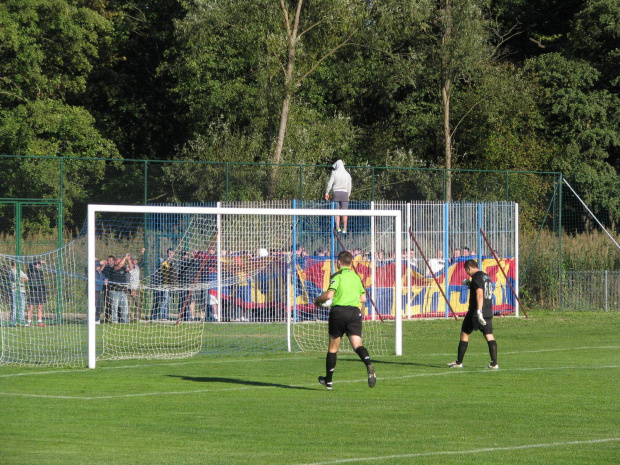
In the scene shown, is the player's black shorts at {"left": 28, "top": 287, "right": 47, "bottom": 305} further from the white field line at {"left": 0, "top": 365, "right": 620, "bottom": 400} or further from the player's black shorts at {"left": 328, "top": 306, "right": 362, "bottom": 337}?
the player's black shorts at {"left": 328, "top": 306, "right": 362, "bottom": 337}

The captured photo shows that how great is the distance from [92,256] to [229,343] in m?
5.05

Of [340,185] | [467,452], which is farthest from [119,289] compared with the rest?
[467,452]

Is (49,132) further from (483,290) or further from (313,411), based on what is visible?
(313,411)

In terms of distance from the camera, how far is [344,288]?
46.2ft

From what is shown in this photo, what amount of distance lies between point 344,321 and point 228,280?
990cm

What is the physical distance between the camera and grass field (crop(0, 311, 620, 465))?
9.64 metres

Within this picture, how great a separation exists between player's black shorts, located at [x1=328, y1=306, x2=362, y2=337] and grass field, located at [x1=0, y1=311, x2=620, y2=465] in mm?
838

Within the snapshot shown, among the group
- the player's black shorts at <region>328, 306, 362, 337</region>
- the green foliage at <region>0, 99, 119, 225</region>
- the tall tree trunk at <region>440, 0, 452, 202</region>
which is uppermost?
the tall tree trunk at <region>440, 0, 452, 202</region>

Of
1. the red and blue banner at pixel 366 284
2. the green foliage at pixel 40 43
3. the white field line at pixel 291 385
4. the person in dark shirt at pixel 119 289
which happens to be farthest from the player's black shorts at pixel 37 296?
the green foliage at pixel 40 43

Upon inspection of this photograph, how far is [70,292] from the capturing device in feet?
81.5

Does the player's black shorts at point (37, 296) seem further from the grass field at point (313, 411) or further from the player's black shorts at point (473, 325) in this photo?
the player's black shorts at point (473, 325)

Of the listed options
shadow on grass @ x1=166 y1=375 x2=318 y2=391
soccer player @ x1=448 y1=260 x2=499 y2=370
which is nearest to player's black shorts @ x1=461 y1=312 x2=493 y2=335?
soccer player @ x1=448 y1=260 x2=499 y2=370

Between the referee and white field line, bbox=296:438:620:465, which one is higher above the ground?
the referee

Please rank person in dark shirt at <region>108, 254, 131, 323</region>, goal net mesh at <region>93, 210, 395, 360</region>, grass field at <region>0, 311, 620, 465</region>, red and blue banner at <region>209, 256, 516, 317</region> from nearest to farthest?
grass field at <region>0, 311, 620, 465</region>, goal net mesh at <region>93, 210, 395, 360</region>, person in dark shirt at <region>108, 254, 131, 323</region>, red and blue banner at <region>209, 256, 516, 317</region>
